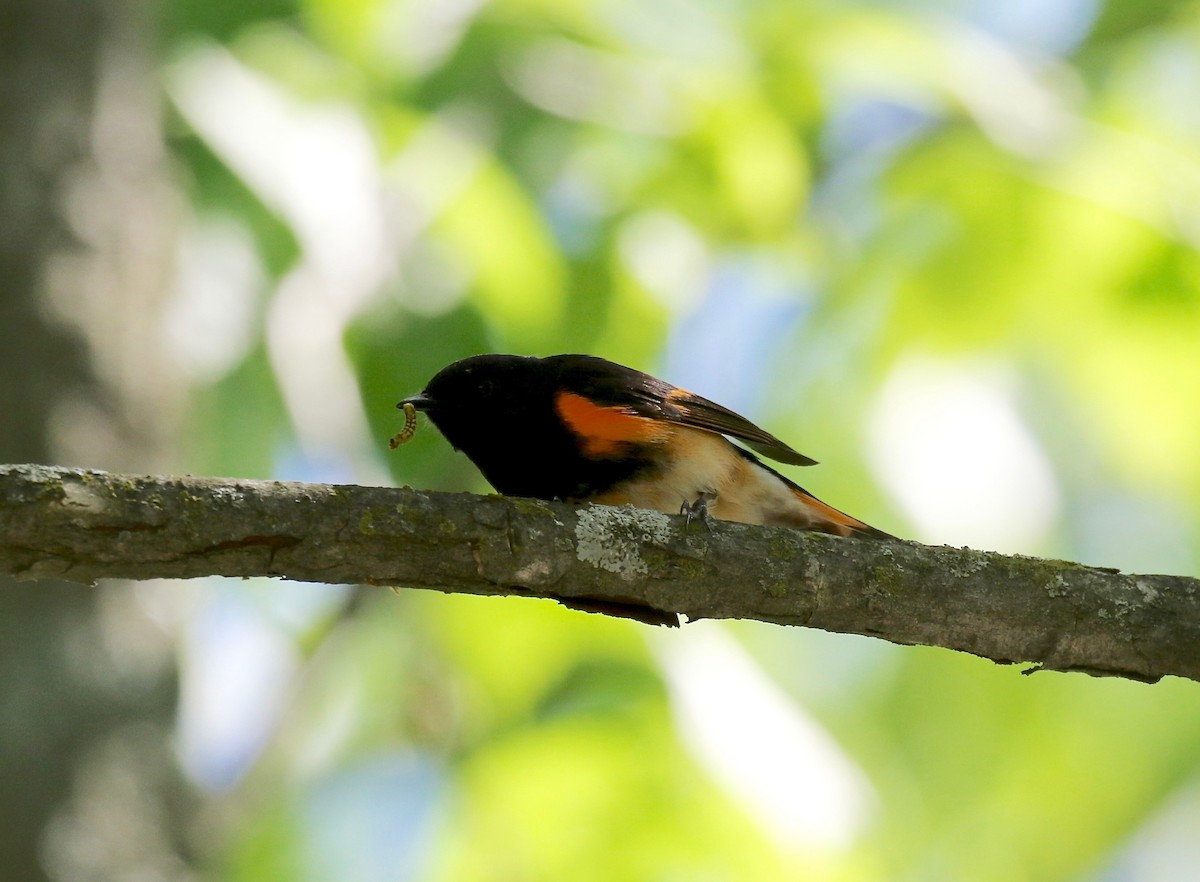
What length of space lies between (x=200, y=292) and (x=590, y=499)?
3342 millimetres

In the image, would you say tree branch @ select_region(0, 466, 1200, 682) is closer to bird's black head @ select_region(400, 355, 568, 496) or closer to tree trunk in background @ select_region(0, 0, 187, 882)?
bird's black head @ select_region(400, 355, 568, 496)

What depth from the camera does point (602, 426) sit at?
445cm

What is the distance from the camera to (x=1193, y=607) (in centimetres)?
311

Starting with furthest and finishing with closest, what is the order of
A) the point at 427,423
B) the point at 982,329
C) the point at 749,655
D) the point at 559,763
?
1. the point at 749,655
2. the point at 982,329
3. the point at 559,763
4. the point at 427,423

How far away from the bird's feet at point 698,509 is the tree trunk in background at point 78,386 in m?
2.25

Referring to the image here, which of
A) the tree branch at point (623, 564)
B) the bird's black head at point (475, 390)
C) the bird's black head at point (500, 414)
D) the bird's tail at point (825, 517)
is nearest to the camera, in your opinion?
the tree branch at point (623, 564)

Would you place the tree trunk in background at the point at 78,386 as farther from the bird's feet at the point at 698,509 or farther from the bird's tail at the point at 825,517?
the bird's tail at the point at 825,517

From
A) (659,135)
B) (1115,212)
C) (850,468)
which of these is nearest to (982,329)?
(1115,212)

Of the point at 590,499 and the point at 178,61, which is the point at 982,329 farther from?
the point at 178,61

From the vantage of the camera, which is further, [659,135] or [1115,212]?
[659,135]

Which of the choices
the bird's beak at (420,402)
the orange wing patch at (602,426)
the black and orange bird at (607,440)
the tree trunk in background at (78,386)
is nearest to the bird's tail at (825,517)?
the black and orange bird at (607,440)

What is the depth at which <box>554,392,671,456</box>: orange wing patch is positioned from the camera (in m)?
4.45

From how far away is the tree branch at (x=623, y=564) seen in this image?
2496mm

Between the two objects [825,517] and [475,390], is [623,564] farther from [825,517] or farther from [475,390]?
[825,517]
